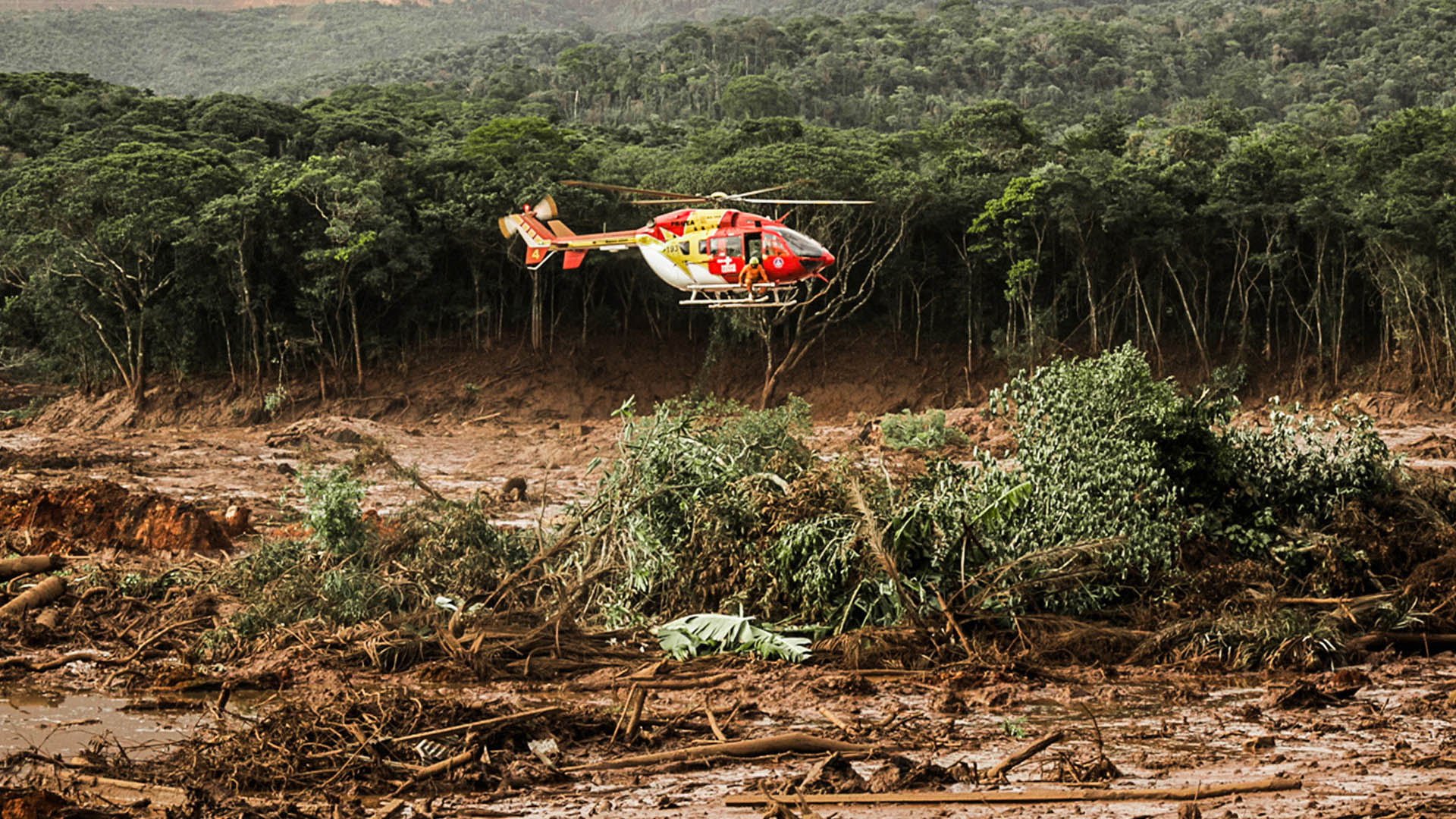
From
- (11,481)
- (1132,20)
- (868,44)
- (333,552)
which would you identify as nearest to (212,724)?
(333,552)

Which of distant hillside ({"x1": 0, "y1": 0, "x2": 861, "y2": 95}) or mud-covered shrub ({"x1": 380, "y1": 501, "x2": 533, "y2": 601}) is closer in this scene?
mud-covered shrub ({"x1": 380, "y1": 501, "x2": 533, "y2": 601})

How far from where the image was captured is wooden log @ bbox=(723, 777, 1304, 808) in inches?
277

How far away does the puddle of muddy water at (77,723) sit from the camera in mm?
9156

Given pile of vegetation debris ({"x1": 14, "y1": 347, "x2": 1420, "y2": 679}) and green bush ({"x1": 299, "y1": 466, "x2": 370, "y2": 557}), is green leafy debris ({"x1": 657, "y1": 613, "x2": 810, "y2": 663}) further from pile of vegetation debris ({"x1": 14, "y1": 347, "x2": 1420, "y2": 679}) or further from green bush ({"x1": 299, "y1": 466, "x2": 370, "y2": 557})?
green bush ({"x1": 299, "y1": 466, "x2": 370, "y2": 557})

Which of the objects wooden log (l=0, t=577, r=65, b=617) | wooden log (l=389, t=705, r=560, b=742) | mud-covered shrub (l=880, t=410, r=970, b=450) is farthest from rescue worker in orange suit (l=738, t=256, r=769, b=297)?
wooden log (l=389, t=705, r=560, b=742)

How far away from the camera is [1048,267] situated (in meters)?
36.2

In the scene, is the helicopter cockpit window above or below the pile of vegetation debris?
above

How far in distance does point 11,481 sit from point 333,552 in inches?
398

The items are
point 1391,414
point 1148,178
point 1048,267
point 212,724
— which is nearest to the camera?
point 212,724

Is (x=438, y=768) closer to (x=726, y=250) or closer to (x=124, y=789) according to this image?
(x=124, y=789)

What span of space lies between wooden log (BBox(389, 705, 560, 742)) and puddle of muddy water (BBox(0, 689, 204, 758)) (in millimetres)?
1858

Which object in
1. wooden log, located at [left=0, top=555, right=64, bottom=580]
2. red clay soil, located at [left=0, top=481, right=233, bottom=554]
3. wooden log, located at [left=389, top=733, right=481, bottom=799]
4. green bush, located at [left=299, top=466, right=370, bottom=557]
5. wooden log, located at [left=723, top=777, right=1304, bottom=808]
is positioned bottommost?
red clay soil, located at [left=0, top=481, right=233, bottom=554]

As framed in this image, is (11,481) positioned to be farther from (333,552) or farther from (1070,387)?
(1070,387)

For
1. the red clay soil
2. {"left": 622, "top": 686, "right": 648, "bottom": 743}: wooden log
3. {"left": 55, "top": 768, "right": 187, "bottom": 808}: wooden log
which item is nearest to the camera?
{"left": 55, "top": 768, "right": 187, "bottom": 808}: wooden log
